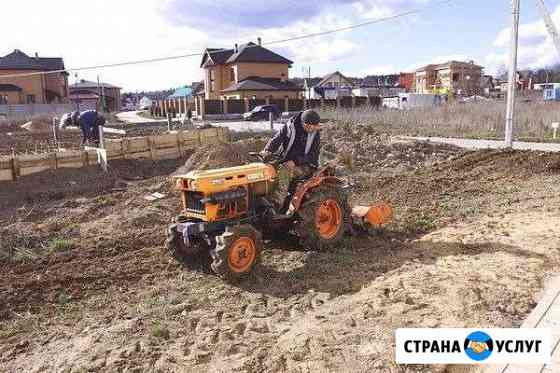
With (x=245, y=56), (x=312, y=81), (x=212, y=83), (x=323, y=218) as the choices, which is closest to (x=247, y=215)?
(x=323, y=218)

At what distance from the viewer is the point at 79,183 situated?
38.0 feet

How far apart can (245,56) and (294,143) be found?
43.7 metres

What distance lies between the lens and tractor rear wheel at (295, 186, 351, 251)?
240 inches

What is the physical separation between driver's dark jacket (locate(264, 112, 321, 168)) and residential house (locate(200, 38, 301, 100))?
39.3 m

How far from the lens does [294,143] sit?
616cm

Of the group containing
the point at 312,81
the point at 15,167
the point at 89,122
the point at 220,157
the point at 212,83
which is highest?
the point at 312,81

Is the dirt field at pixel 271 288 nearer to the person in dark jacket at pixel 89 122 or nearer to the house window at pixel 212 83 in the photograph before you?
the person in dark jacket at pixel 89 122

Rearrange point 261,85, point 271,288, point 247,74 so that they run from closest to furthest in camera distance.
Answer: point 271,288, point 261,85, point 247,74

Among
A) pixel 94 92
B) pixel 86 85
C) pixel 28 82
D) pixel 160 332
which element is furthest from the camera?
pixel 86 85

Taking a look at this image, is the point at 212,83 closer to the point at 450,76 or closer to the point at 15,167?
the point at 15,167

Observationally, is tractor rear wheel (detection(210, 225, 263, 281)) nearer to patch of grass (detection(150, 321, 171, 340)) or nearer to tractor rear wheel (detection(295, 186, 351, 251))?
tractor rear wheel (detection(295, 186, 351, 251))

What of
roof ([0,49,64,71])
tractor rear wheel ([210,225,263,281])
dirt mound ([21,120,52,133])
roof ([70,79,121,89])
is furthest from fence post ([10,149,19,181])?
roof ([70,79,121,89])

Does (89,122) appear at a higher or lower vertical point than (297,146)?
higher

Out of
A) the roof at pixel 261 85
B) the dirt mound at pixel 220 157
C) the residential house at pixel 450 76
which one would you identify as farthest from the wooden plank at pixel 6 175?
the residential house at pixel 450 76
